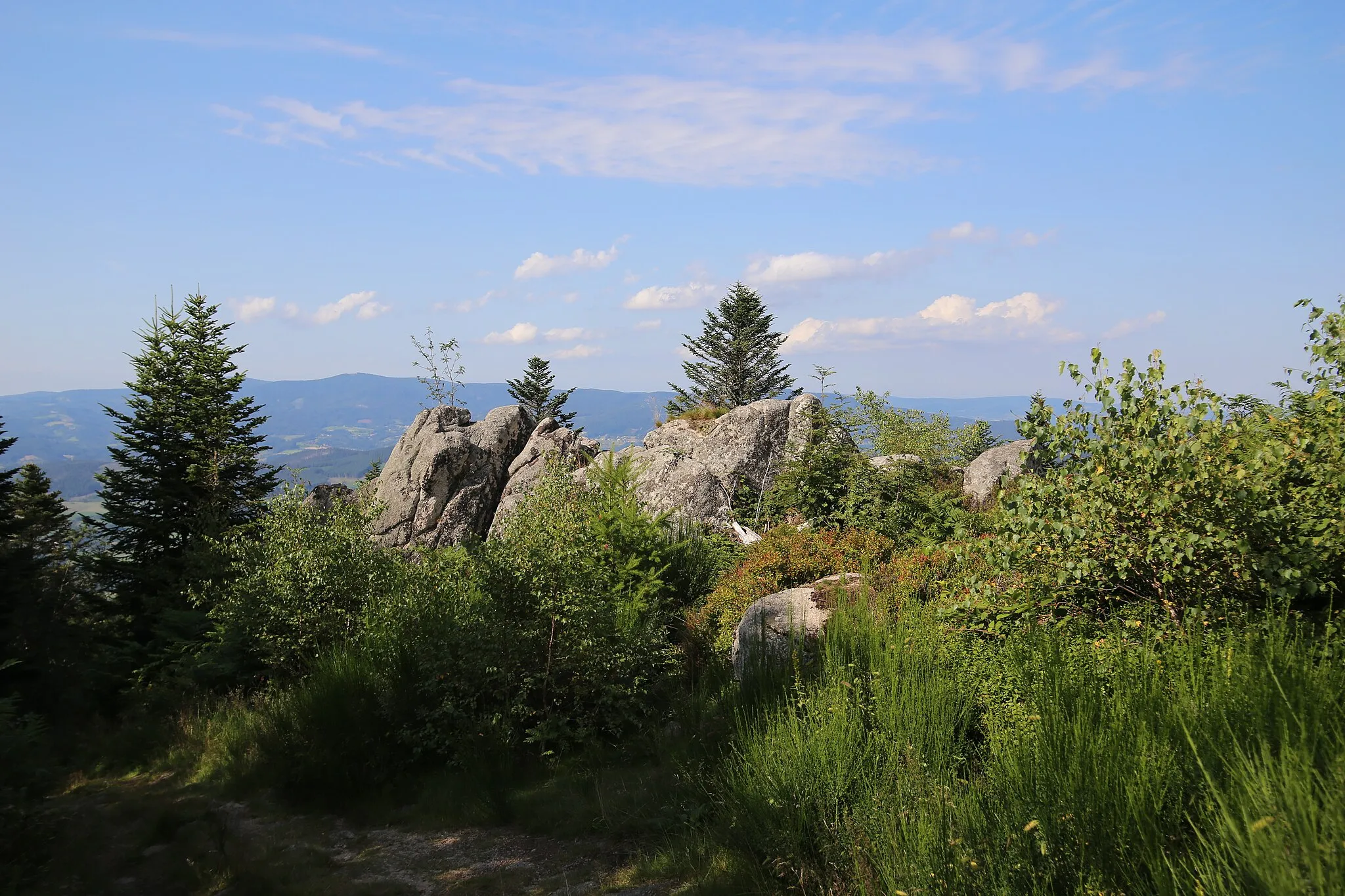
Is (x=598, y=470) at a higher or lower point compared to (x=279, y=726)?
higher

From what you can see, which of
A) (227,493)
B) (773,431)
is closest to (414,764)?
(773,431)

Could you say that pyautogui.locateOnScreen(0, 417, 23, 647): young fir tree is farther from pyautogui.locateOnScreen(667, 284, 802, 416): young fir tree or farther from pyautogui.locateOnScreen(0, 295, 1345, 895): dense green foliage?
pyautogui.locateOnScreen(667, 284, 802, 416): young fir tree

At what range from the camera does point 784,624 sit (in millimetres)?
7078

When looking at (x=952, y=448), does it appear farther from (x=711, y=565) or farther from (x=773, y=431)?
(x=711, y=565)

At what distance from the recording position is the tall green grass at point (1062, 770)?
8.04 feet

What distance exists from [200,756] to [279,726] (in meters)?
1.64

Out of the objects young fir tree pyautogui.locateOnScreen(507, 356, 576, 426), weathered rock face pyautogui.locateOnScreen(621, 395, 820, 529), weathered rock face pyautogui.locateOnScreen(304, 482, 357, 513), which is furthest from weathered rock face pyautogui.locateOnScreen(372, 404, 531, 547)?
young fir tree pyautogui.locateOnScreen(507, 356, 576, 426)

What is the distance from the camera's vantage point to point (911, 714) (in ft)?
14.5

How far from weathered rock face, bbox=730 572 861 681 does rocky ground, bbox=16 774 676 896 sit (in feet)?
6.17

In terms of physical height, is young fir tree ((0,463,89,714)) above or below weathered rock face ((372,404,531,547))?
below

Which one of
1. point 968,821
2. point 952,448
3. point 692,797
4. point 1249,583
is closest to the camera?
point 968,821

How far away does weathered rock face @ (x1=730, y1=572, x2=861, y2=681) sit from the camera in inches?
249

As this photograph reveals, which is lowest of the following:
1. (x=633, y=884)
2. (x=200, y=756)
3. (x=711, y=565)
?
(x=200, y=756)

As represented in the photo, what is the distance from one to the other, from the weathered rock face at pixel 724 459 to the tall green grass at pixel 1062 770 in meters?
8.28
